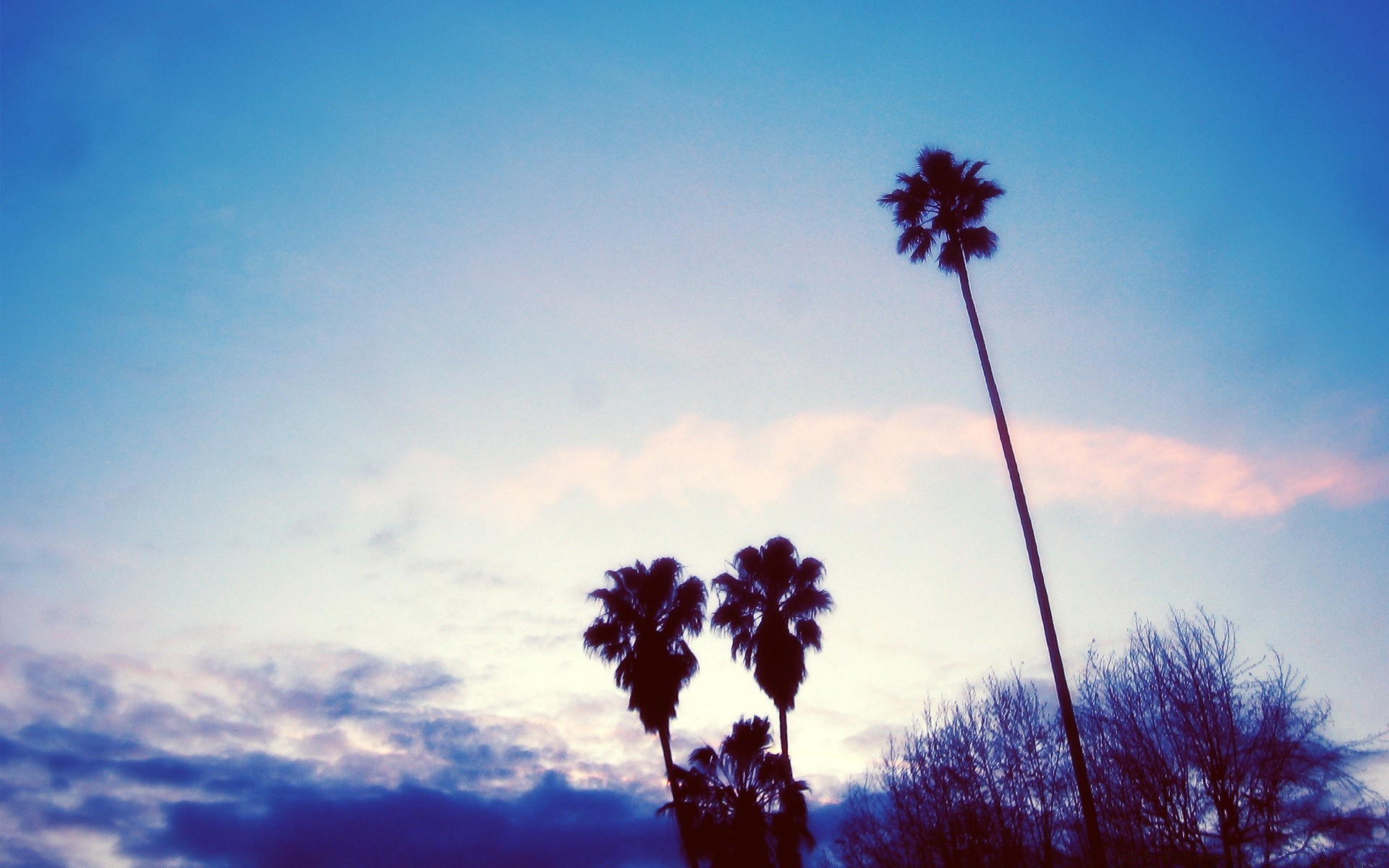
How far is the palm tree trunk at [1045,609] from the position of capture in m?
18.9

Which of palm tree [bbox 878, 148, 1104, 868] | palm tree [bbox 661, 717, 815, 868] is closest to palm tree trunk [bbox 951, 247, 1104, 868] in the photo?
palm tree [bbox 878, 148, 1104, 868]

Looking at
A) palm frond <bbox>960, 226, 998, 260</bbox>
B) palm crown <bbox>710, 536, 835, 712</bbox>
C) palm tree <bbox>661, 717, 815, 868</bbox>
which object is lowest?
palm tree <bbox>661, 717, 815, 868</bbox>

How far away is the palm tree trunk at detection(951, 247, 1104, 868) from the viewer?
18.9 meters

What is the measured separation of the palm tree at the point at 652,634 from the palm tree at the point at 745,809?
6.27 feet

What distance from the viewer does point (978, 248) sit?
27.3 meters

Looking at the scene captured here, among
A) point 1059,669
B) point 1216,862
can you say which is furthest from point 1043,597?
point 1216,862

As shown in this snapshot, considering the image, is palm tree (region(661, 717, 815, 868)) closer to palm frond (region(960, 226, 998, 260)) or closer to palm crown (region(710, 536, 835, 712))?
palm crown (region(710, 536, 835, 712))

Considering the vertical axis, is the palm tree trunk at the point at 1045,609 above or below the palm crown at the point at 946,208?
below

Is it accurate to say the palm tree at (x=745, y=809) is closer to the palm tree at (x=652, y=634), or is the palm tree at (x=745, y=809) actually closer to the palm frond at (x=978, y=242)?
the palm tree at (x=652, y=634)

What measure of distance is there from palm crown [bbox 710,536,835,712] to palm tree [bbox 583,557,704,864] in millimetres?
1442

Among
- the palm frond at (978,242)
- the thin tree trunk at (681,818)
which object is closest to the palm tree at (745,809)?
the thin tree trunk at (681,818)

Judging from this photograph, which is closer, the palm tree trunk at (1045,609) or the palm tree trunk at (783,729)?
the palm tree trunk at (1045,609)

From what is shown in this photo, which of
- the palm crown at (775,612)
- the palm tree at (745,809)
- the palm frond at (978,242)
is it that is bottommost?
Result: the palm tree at (745,809)

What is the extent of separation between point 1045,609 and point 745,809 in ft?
46.7
